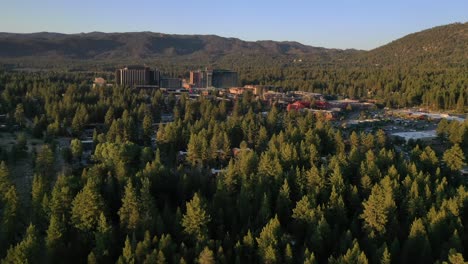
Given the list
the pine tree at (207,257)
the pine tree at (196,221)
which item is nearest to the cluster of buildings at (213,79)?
the pine tree at (196,221)

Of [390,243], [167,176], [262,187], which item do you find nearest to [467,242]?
[390,243]

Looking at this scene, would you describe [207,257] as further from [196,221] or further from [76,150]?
[76,150]

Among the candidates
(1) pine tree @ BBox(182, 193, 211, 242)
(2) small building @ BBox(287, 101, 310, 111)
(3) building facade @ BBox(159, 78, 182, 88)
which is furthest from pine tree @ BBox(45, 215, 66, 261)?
(3) building facade @ BBox(159, 78, 182, 88)

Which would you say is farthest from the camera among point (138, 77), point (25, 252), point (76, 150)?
point (138, 77)

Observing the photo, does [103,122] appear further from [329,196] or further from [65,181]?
[329,196]

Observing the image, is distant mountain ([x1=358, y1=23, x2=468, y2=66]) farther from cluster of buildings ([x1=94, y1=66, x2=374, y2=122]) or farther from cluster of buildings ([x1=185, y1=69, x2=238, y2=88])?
cluster of buildings ([x1=94, y1=66, x2=374, y2=122])

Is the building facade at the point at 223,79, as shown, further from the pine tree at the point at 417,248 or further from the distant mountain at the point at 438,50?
the pine tree at the point at 417,248

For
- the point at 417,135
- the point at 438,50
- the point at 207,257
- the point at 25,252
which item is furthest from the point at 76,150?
the point at 438,50

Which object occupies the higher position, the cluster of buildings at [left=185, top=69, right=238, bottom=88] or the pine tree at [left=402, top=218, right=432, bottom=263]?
the cluster of buildings at [left=185, top=69, right=238, bottom=88]

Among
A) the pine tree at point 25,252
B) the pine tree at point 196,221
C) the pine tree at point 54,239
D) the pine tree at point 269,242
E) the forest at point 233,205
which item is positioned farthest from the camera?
the pine tree at point 196,221

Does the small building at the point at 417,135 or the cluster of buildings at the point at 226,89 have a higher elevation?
the cluster of buildings at the point at 226,89

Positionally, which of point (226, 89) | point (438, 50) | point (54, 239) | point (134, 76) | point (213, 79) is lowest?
point (54, 239)
